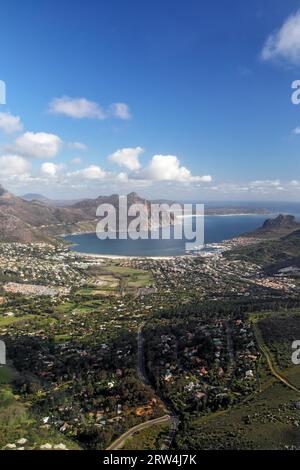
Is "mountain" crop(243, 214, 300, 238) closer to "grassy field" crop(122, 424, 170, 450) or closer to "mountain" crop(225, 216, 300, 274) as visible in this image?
"mountain" crop(225, 216, 300, 274)

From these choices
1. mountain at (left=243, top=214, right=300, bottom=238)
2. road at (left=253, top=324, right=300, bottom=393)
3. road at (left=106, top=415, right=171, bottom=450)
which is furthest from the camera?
mountain at (left=243, top=214, right=300, bottom=238)

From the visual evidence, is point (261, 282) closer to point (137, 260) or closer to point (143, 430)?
point (137, 260)

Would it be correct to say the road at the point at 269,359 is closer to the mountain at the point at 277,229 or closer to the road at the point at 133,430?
the road at the point at 133,430

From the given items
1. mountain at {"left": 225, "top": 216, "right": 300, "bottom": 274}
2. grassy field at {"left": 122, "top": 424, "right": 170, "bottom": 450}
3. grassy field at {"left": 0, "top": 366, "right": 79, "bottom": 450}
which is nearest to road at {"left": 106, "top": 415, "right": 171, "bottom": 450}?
grassy field at {"left": 122, "top": 424, "right": 170, "bottom": 450}

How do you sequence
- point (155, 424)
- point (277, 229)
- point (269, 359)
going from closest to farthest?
1. point (155, 424)
2. point (269, 359)
3. point (277, 229)

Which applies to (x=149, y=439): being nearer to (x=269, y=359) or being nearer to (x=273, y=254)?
(x=269, y=359)

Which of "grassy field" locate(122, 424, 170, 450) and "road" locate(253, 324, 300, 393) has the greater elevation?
"road" locate(253, 324, 300, 393)

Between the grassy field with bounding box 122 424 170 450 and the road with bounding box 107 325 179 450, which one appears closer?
the grassy field with bounding box 122 424 170 450

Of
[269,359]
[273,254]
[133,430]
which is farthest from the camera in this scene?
[273,254]

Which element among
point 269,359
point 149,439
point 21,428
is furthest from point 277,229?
point 21,428
